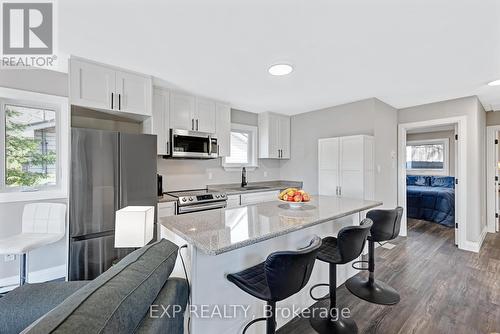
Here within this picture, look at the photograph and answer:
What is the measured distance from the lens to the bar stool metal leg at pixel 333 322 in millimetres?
1747

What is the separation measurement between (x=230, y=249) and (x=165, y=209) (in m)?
1.92

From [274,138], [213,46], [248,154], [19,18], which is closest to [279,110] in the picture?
[274,138]

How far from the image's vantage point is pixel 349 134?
388 centimetres

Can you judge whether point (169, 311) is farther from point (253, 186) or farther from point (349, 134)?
point (349, 134)

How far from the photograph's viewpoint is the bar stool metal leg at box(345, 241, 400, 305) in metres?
2.16

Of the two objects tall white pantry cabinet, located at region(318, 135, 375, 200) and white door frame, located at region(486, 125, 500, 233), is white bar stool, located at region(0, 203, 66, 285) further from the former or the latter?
white door frame, located at region(486, 125, 500, 233)

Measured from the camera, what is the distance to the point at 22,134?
2.64 m

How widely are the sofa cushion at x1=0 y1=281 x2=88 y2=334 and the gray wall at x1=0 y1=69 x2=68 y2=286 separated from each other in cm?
147

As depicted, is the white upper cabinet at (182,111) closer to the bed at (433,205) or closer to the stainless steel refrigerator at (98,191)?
the stainless steel refrigerator at (98,191)

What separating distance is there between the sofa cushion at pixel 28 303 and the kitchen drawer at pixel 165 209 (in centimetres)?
132

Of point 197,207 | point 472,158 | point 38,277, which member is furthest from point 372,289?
point 38,277

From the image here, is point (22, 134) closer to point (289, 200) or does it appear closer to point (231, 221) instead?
point (231, 221)

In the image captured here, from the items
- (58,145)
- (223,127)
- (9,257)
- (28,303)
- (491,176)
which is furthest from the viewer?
(491,176)

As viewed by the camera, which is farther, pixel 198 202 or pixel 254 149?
pixel 254 149
